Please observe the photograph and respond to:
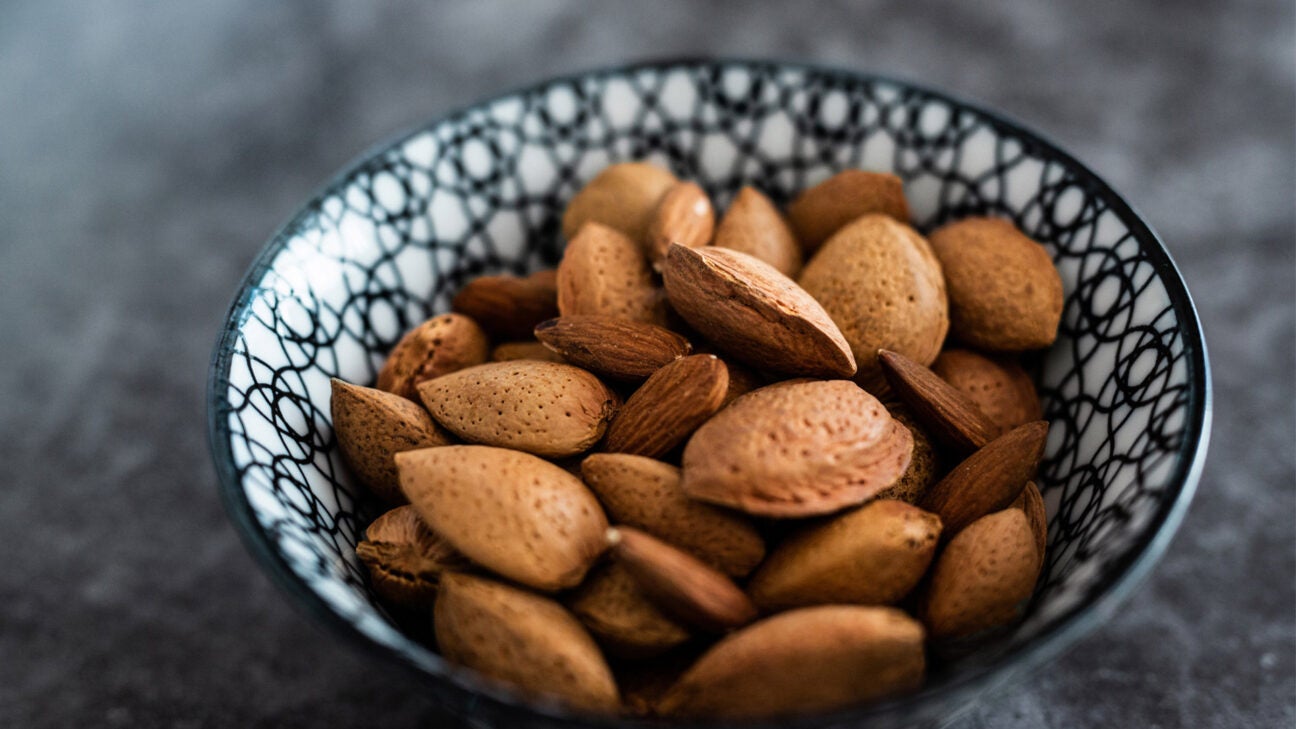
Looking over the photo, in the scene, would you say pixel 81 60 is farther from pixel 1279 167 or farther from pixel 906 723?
pixel 1279 167

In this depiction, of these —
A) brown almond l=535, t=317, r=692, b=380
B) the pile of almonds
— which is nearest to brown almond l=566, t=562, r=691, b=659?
the pile of almonds

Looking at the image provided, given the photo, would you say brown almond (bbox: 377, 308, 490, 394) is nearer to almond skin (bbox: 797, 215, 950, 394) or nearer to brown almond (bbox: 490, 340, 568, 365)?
brown almond (bbox: 490, 340, 568, 365)

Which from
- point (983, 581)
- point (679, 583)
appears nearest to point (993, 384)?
point (983, 581)

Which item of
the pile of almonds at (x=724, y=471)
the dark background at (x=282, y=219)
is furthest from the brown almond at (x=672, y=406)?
the dark background at (x=282, y=219)

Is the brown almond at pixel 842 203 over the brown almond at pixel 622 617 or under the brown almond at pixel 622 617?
over

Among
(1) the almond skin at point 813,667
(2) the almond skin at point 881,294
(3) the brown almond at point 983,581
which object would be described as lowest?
(3) the brown almond at point 983,581

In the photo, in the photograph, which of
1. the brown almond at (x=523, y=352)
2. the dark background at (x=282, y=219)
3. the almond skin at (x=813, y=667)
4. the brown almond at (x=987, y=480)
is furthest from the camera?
the dark background at (x=282, y=219)

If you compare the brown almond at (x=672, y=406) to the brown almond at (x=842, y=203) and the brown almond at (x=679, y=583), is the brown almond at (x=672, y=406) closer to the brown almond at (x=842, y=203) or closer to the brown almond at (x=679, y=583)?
the brown almond at (x=679, y=583)
